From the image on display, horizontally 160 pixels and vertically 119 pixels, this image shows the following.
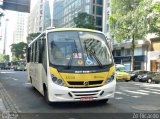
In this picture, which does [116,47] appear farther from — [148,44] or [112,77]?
[112,77]

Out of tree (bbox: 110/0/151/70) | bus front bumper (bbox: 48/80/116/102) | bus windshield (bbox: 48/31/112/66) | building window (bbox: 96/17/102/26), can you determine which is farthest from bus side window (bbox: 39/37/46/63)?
building window (bbox: 96/17/102/26)

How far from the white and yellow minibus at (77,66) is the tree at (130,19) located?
2805 centimetres

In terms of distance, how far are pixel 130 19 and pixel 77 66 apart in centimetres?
3196

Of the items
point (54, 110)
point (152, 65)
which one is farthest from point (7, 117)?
point (152, 65)

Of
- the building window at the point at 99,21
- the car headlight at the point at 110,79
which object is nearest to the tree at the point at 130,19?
the car headlight at the point at 110,79

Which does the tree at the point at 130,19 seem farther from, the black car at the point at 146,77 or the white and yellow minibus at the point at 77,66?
the white and yellow minibus at the point at 77,66

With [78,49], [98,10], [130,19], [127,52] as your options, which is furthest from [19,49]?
[78,49]

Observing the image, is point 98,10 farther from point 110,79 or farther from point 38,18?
point 110,79

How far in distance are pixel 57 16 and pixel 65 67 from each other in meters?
102

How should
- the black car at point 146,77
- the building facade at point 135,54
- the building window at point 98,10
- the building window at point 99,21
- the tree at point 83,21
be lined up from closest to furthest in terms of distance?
the black car at point 146,77, the building facade at point 135,54, the tree at point 83,21, the building window at point 99,21, the building window at point 98,10

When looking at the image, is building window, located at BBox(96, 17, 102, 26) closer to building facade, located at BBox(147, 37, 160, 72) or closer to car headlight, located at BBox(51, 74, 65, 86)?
building facade, located at BBox(147, 37, 160, 72)

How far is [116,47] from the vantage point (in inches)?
2422

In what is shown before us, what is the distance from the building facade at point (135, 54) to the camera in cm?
5325

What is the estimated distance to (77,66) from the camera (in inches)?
425
